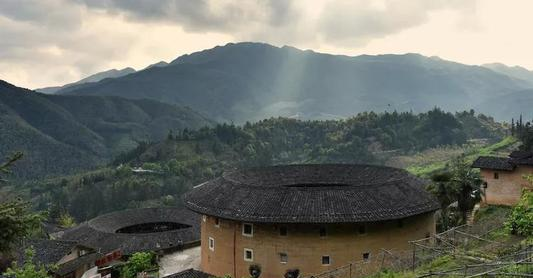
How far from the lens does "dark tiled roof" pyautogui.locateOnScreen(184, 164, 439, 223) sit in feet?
122

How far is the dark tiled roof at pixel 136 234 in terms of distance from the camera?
185 feet

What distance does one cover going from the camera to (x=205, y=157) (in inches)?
7288

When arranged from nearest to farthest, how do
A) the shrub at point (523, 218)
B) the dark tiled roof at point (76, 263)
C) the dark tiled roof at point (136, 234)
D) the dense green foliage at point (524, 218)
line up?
the dense green foliage at point (524, 218)
the shrub at point (523, 218)
the dark tiled roof at point (76, 263)
the dark tiled roof at point (136, 234)

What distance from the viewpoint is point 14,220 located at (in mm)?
18312

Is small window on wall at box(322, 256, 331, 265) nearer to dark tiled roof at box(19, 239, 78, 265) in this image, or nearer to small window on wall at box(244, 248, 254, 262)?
small window on wall at box(244, 248, 254, 262)

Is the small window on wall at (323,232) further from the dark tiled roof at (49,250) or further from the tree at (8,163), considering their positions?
the tree at (8,163)

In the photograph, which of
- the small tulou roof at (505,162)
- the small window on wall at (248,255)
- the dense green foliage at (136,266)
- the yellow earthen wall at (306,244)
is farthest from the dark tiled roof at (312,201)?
the dense green foliage at (136,266)

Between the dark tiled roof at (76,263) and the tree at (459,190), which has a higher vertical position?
the tree at (459,190)

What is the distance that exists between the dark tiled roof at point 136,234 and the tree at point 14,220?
36596 millimetres

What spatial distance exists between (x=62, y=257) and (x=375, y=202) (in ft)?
91.6

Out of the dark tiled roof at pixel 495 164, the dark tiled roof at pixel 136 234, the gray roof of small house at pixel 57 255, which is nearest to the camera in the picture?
the gray roof of small house at pixel 57 255

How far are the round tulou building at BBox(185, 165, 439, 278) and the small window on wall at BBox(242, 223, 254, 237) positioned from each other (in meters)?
0.04

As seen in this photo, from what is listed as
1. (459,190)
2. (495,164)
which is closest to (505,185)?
(495,164)

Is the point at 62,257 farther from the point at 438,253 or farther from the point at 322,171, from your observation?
the point at 438,253
